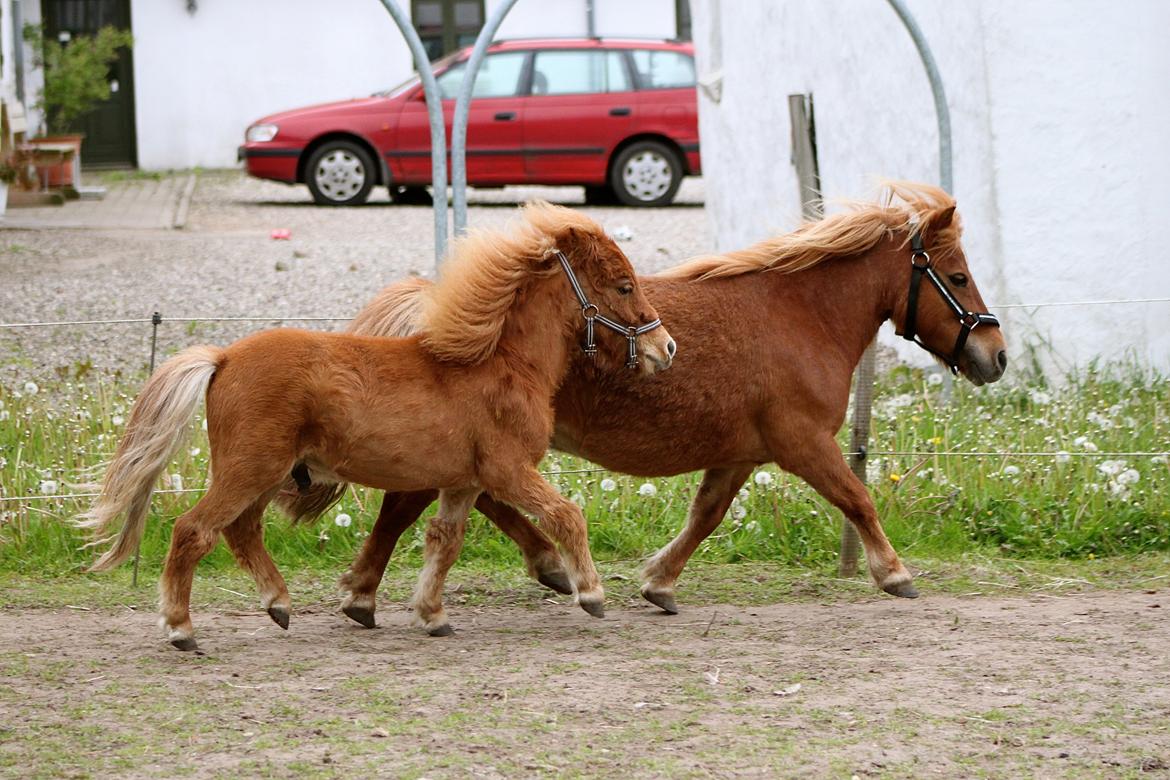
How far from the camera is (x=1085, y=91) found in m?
8.72

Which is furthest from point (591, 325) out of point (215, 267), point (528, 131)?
point (528, 131)

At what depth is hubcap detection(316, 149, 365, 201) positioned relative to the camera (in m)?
17.8

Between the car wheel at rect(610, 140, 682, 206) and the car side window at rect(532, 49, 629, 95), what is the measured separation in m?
0.74

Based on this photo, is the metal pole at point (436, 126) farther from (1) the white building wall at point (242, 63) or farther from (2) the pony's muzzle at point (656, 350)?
(1) the white building wall at point (242, 63)

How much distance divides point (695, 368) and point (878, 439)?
222cm

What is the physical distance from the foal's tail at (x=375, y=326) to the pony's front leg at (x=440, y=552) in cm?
41

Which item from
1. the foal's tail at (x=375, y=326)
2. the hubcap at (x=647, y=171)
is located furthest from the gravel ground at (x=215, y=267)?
the foal's tail at (x=375, y=326)

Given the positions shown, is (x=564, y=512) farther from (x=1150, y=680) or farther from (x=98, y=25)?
(x=98, y=25)

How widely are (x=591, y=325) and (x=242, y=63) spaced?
65.0 feet

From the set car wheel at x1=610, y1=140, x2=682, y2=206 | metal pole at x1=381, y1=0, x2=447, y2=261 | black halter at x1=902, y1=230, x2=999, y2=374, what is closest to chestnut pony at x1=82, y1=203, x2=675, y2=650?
black halter at x1=902, y1=230, x2=999, y2=374

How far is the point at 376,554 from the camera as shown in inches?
215

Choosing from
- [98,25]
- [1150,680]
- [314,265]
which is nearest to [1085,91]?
[1150,680]

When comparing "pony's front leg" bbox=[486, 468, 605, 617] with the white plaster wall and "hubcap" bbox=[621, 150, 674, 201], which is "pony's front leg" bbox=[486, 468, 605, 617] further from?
"hubcap" bbox=[621, 150, 674, 201]

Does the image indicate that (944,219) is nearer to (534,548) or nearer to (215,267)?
(534,548)
